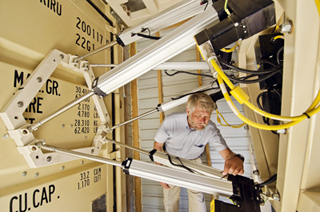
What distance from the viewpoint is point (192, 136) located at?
175cm

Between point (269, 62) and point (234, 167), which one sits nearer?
point (269, 62)

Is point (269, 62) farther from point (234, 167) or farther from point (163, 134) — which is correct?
point (163, 134)

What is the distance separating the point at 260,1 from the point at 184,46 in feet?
1.03

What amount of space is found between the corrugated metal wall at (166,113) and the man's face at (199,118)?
0.70m

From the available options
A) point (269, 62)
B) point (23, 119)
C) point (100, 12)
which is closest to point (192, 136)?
point (269, 62)

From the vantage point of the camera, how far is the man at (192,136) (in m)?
1.51

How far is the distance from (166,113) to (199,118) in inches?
35.6

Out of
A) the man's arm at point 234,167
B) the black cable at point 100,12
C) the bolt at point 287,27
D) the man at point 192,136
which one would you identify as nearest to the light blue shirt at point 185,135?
the man at point 192,136

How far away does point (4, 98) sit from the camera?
0.92 metres

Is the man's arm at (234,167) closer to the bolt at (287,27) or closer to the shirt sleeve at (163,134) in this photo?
the shirt sleeve at (163,134)

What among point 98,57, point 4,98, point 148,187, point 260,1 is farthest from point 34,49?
point 148,187

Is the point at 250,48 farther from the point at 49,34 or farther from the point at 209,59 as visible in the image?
the point at 49,34

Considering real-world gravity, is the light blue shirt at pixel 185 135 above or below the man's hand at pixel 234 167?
above

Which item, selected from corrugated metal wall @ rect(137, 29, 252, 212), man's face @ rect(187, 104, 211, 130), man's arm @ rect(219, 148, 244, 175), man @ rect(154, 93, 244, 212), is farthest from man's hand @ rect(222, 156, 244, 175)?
corrugated metal wall @ rect(137, 29, 252, 212)
